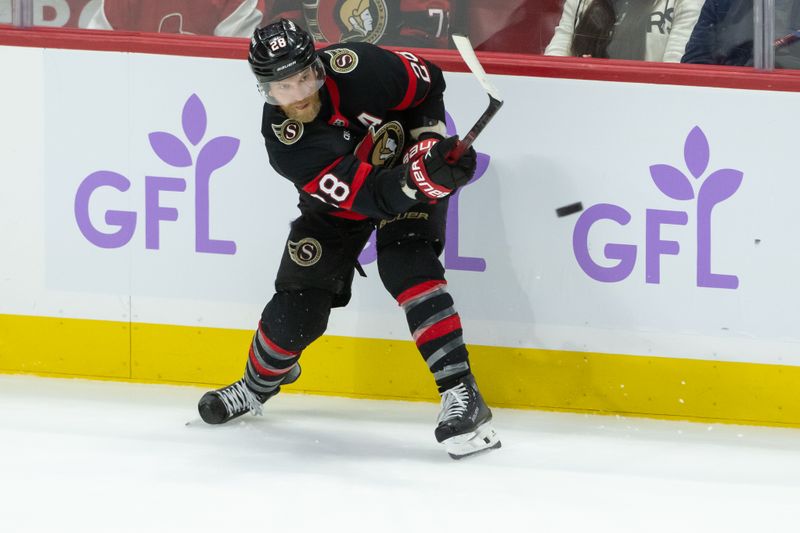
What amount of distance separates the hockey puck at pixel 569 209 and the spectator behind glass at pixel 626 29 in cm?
40

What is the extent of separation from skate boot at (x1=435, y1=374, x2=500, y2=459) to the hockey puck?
1.93 ft

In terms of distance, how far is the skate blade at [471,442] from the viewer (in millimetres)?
2803

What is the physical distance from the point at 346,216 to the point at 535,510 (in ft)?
A: 2.80

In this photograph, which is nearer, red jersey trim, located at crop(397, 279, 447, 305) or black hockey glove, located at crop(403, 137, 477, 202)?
black hockey glove, located at crop(403, 137, 477, 202)

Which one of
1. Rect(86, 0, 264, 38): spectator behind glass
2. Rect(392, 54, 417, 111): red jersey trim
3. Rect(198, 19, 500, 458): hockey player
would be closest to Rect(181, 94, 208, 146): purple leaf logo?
Rect(86, 0, 264, 38): spectator behind glass

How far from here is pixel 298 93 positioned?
2637 mm

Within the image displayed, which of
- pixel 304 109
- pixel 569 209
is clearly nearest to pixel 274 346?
pixel 304 109

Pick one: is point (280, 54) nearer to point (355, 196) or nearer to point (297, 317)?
point (355, 196)

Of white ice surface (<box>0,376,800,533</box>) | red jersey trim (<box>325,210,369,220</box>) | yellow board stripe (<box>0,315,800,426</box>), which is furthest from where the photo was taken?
yellow board stripe (<box>0,315,800,426</box>)

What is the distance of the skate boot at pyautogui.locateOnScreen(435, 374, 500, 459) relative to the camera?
9.07 feet

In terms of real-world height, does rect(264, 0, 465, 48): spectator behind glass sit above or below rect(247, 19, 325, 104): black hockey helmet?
above

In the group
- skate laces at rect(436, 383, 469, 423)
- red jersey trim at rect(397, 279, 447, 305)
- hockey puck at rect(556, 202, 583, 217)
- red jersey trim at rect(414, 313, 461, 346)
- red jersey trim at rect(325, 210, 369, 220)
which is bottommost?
skate laces at rect(436, 383, 469, 423)

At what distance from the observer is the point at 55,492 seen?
259cm

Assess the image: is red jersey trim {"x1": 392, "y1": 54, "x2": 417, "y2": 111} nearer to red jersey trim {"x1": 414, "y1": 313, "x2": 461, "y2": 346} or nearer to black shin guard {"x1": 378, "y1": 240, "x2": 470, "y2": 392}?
black shin guard {"x1": 378, "y1": 240, "x2": 470, "y2": 392}
